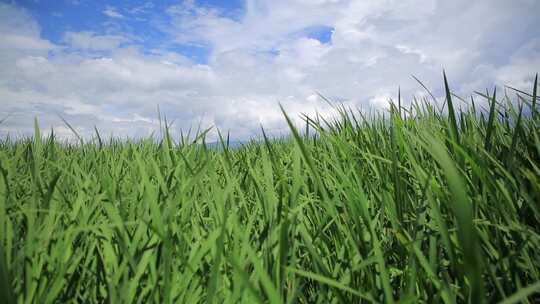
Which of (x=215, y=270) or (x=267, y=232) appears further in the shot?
(x=267, y=232)

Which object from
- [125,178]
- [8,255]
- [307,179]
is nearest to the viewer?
[8,255]

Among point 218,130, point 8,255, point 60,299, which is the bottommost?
point 60,299

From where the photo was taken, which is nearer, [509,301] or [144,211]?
[509,301]

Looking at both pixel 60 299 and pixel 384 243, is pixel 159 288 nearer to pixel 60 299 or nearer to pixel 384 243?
pixel 60 299

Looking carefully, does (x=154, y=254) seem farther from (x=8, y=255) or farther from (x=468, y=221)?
(x=468, y=221)

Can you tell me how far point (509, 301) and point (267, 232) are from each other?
0.46m

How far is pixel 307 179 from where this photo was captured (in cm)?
133

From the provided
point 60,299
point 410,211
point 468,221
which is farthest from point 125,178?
point 468,221

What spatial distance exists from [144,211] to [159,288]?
0.24m

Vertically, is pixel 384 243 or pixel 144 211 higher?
pixel 144 211

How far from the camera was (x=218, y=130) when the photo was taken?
3.32 ft

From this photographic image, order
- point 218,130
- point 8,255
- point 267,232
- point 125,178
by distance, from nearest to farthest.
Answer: point 8,255 < point 267,232 < point 218,130 < point 125,178

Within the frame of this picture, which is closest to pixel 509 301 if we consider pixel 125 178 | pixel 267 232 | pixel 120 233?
pixel 267 232

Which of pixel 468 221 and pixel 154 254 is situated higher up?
pixel 468 221
